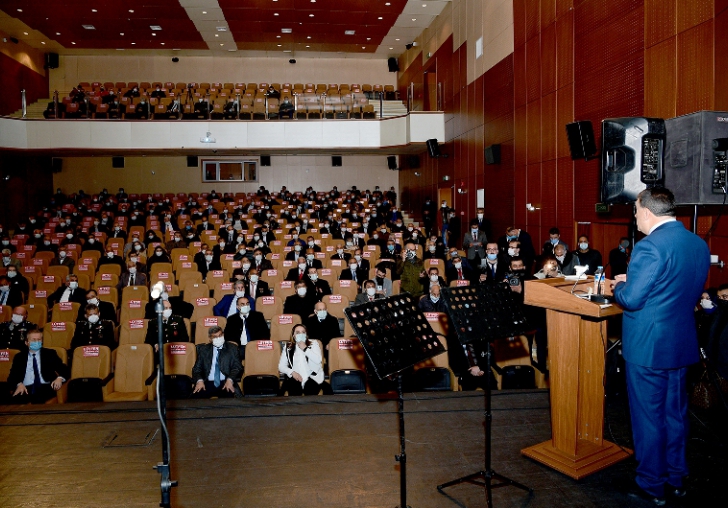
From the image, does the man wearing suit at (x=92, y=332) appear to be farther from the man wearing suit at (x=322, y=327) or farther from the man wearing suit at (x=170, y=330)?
the man wearing suit at (x=322, y=327)

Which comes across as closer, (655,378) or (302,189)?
(655,378)

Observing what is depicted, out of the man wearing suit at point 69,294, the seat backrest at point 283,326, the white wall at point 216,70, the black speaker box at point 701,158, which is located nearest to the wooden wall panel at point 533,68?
the black speaker box at point 701,158

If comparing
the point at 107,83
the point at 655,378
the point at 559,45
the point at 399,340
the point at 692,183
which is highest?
the point at 107,83

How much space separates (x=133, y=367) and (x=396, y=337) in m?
3.71

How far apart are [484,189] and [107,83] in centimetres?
1498

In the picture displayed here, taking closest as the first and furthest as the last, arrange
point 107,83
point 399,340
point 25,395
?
point 399,340 < point 25,395 < point 107,83

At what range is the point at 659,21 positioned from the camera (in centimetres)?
636

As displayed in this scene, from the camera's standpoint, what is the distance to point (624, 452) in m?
3.18

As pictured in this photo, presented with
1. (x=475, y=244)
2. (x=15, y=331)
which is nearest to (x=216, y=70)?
(x=475, y=244)

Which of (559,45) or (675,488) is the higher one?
(559,45)

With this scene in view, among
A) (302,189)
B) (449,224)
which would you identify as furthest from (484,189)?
(302,189)

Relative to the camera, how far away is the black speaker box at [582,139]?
7277 mm

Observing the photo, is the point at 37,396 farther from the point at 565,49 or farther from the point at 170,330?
the point at 565,49

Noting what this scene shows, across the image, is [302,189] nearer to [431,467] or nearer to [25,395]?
[25,395]
